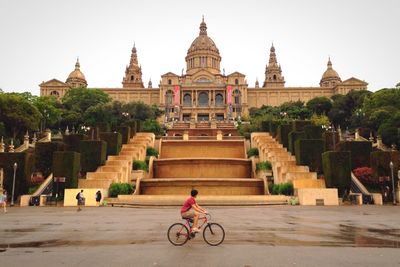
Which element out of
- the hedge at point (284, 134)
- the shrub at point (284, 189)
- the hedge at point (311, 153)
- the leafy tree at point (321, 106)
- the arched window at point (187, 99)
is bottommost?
the shrub at point (284, 189)

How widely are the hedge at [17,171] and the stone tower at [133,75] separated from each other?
10545 centimetres

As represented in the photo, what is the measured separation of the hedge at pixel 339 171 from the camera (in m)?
26.3

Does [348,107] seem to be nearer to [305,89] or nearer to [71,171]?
[305,89]

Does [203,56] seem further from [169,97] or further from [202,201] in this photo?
[202,201]

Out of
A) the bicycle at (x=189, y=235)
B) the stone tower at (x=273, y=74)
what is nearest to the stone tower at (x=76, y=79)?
the stone tower at (x=273, y=74)

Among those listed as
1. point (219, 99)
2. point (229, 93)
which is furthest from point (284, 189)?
point (219, 99)

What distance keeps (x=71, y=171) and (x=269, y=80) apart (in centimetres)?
11405

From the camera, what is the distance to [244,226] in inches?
531

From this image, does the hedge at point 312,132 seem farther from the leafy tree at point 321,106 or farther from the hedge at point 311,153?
the leafy tree at point 321,106

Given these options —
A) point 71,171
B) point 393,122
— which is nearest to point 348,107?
point 393,122

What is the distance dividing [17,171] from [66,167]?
3.57 metres

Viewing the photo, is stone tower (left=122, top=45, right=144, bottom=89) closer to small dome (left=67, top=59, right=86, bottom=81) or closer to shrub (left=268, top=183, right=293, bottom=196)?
small dome (left=67, top=59, right=86, bottom=81)

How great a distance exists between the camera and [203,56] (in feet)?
442

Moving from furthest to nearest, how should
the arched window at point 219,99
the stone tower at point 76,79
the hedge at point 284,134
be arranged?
1. the stone tower at point 76,79
2. the arched window at point 219,99
3. the hedge at point 284,134
